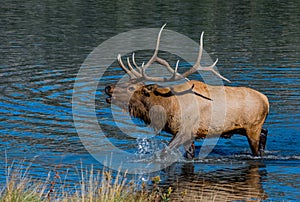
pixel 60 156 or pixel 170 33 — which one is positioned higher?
pixel 170 33

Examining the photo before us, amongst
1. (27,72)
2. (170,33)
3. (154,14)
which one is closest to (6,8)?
(154,14)

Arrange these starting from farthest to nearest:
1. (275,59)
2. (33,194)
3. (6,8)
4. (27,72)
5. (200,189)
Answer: (6,8) → (275,59) → (27,72) → (200,189) → (33,194)

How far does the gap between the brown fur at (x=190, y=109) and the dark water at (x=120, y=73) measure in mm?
487

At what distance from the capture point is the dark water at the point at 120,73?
1059cm

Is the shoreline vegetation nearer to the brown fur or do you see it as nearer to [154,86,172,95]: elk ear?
the brown fur

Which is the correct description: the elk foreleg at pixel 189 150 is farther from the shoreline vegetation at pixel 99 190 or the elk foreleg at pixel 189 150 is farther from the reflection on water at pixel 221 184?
the shoreline vegetation at pixel 99 190

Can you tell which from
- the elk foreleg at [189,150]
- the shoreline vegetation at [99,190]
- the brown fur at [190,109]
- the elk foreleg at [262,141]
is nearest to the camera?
the shoreline vegetation at [99,190]

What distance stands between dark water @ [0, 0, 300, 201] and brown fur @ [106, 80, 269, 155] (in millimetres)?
487

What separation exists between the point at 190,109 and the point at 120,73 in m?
6.79

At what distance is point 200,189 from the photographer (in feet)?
32.2

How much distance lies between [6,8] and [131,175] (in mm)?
20904

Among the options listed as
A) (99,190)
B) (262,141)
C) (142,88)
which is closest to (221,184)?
(262,141)

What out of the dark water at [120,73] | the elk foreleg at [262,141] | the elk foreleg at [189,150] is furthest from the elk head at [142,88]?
the elk foreleg at [262,141]

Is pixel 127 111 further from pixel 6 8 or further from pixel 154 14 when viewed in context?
pixel 6 8
